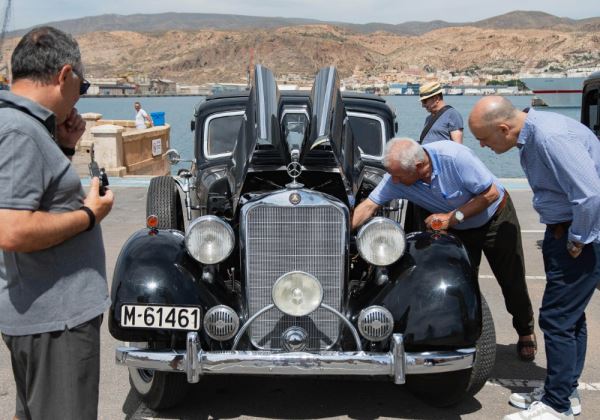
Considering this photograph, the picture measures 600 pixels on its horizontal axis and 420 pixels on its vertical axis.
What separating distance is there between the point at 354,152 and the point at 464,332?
6.37 ft

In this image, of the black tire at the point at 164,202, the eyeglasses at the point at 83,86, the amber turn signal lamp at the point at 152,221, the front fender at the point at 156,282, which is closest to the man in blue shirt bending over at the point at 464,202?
the front fender at the point at 156,282

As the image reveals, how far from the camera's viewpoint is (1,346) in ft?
17.0

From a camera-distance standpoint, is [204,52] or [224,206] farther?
[204,52]

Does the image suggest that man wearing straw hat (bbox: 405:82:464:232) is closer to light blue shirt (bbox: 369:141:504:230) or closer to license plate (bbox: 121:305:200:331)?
light blue shirt (bbox: 369:141:504:230)

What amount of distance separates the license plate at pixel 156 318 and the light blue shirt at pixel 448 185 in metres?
1.50

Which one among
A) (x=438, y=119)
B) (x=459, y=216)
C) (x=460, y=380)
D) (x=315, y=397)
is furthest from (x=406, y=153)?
(x=438, y=119)

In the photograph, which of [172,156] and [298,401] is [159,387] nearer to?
[298,401]

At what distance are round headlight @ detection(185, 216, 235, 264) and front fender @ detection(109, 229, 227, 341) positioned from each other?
10 cm

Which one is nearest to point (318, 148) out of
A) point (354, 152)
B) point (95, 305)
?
point (354, 152)

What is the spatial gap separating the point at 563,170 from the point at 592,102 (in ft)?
17.6

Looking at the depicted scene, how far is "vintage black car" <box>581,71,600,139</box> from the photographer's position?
823 centimetres

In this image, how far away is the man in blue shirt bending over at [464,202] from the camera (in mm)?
4418

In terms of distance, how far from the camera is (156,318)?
3.83m

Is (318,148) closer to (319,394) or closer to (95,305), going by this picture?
(319,394)
